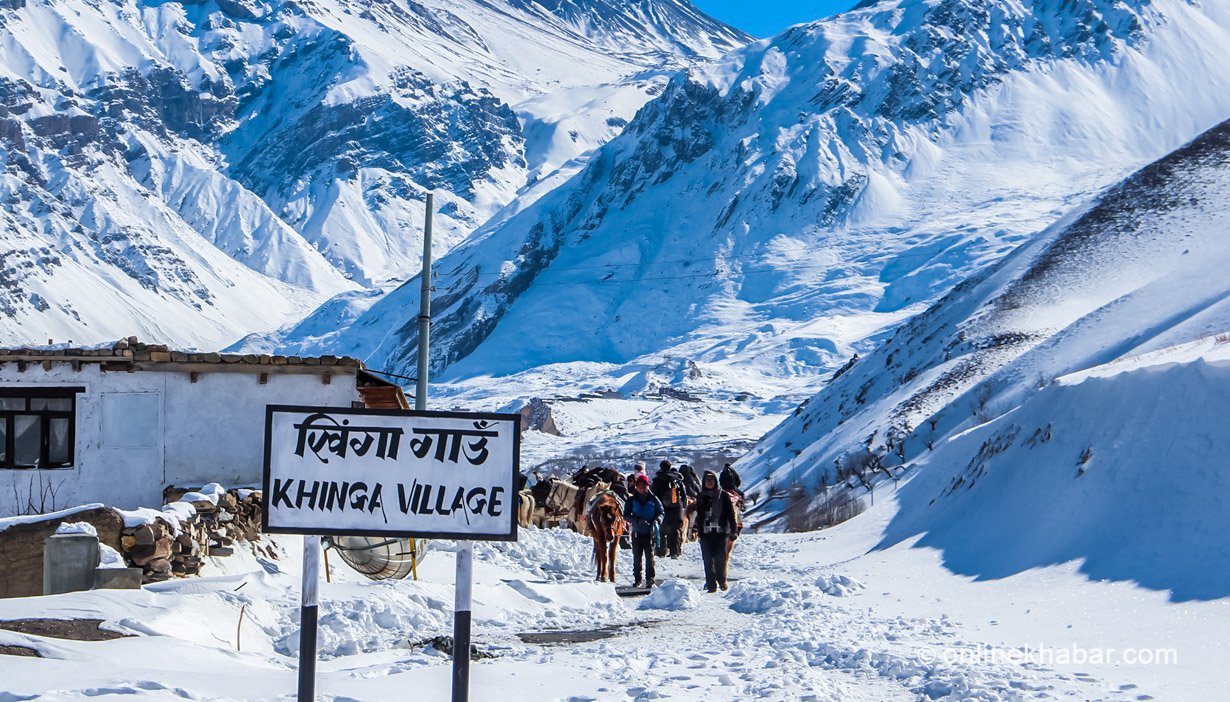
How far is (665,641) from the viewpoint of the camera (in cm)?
1266

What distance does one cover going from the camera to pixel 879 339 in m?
144

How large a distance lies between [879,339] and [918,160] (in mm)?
49473

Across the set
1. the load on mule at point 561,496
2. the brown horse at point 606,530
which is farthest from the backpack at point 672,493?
the load on mule at point 561,496

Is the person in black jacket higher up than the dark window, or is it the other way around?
the dark window

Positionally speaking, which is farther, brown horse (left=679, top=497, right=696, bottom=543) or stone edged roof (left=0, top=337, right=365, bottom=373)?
brown horse (left=679, top=497, right=696, bottom=543)

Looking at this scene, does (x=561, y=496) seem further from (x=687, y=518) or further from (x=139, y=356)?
(x=139, y=356)

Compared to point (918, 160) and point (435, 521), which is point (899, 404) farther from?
point (918, 160)

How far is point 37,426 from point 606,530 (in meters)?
7.18

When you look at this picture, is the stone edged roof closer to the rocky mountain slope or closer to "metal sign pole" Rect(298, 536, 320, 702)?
the rocky mountain slope

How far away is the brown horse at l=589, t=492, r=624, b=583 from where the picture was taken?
18.7 meters

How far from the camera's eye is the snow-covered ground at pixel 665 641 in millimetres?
9453

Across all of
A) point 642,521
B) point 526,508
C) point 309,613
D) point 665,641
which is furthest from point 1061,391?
point 309,613

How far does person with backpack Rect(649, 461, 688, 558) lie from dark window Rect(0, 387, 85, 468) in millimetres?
7720

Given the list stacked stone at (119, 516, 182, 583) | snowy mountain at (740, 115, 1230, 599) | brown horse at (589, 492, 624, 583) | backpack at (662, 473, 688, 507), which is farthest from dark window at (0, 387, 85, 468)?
snowy mountain at (740, 115, 1230, 599)
